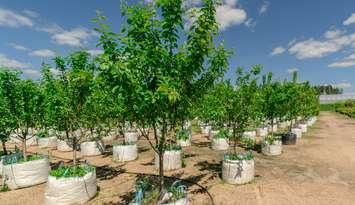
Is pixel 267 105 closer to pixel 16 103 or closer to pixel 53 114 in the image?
pixel 53 114

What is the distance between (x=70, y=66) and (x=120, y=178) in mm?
5063

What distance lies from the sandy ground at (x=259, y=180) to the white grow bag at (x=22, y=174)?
0.29 metres

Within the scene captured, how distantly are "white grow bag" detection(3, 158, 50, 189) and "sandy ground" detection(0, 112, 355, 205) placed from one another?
0.29 metres

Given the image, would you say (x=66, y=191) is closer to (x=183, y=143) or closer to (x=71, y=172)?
(x=71, y=172)

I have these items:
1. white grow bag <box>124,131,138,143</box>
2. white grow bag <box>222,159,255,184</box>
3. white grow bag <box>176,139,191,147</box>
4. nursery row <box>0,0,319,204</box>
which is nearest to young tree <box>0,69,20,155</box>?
nursery row <box>0,0,319,204</box>

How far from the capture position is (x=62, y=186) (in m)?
8.99

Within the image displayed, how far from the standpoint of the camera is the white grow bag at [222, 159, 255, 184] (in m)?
10.8

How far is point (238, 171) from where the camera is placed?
10.8 m

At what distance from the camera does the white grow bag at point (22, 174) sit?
1105 centimetres

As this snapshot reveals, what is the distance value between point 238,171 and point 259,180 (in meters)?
1.19

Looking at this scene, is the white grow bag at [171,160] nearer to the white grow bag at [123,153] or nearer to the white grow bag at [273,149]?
the white grow bag at [123,153]

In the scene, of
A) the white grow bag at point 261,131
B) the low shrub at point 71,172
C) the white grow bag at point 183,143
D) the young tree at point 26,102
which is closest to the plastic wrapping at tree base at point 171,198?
the low shrub at point 71,172

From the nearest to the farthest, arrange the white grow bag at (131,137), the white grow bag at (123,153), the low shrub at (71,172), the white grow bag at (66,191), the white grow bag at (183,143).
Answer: the white grow bag at (66,191) < the low shrub at (71,172) < the white grow bag at (123,153) < the white grow bag at (183,143) < the white grow bag at (131,137)

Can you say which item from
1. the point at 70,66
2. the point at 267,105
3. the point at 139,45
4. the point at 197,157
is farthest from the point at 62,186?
the point at 267,105
